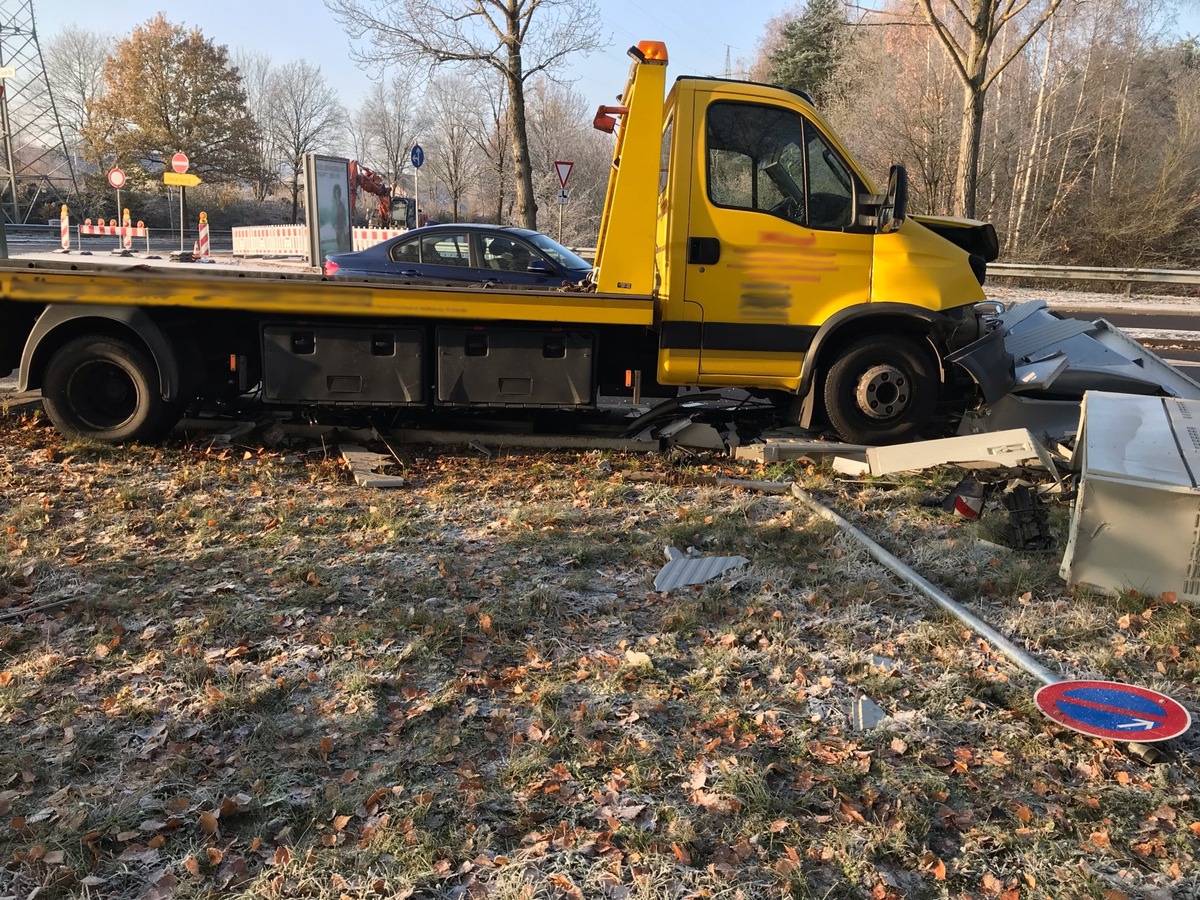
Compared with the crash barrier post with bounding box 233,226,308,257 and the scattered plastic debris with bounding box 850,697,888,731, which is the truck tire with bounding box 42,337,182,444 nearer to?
the scattered plastic debris with bounding box 850,697,888,731

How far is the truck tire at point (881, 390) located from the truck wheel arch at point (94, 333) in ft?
16.2

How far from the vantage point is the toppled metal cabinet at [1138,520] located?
4195 millimetres

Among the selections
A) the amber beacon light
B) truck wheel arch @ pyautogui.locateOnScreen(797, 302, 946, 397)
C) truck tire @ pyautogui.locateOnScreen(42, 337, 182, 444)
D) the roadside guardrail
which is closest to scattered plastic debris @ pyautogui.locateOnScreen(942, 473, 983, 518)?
truck wheel arch @ pyautogui.locateOnScreen(797, 302, 946, 397)

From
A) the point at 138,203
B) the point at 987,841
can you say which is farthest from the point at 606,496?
the point at 138,203

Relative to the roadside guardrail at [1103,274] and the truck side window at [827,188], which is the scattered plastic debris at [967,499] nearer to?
the truck side window at [827,188]

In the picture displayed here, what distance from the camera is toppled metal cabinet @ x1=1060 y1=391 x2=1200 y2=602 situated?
4195 mm

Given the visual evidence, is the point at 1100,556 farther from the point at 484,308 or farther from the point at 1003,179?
the point at 1003,179

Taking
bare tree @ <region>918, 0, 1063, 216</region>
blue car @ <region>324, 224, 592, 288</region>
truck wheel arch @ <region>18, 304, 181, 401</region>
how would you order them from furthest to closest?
bare tree @ <region>918, 0, 1063, 216</region>, blue car @ <region>324, 224, 592, 288</region>, truck wheel arch @ <region>18, 304, 181, 401</region>

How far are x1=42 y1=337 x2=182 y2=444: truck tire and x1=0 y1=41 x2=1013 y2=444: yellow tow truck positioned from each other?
15mm

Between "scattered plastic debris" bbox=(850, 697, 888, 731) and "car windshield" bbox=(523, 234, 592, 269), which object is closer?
"scattered plastic debris" bbox=(850, 697, 888, 731)

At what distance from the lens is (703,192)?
632 cm

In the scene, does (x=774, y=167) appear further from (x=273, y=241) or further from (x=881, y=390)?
(x=273, y=241)

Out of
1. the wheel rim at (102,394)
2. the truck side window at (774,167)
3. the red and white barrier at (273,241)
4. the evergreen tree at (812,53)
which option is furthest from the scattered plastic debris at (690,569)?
the evergreen tree at (812,53)

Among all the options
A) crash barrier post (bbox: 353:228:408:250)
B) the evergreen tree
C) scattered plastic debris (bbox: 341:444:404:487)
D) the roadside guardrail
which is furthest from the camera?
the evergreen tree
